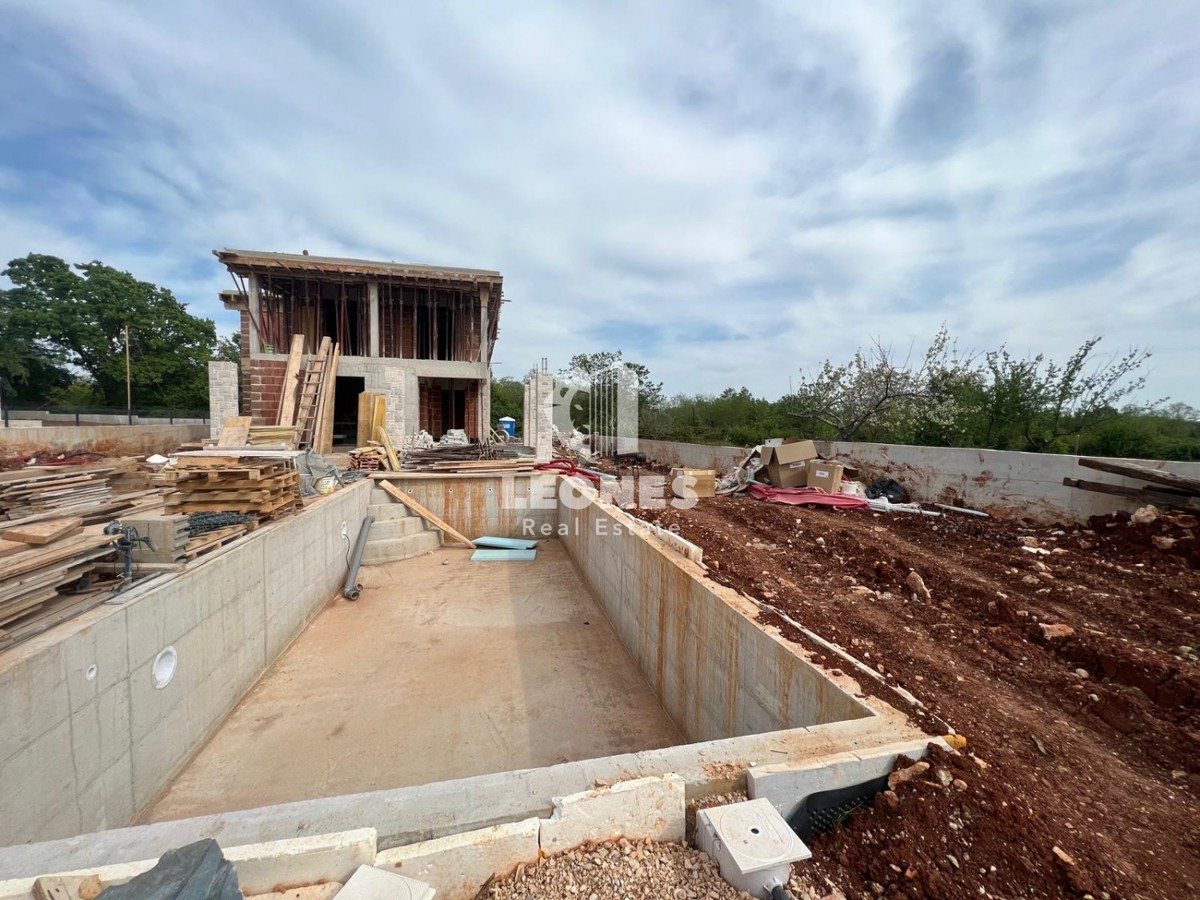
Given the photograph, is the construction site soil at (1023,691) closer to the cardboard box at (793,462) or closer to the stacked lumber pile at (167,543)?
the cardboard box at (793,462)

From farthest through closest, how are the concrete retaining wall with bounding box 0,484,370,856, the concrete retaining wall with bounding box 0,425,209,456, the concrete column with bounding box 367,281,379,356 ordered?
the concrete column with bounding box 367,281,379,356, the concrete retaining wall with bounding box 0,425,209,456, the concrete retaining wall with bounding box 0,484,370,856

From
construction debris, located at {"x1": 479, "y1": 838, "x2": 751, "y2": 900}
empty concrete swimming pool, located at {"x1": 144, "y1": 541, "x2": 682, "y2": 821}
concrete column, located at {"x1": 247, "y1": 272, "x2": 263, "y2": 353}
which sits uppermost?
concrete column, located at {"x1": 247, "y1": 272, "x2": 263, "y2": 353}

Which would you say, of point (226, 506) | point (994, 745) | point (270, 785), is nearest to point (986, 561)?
point (994, 745)

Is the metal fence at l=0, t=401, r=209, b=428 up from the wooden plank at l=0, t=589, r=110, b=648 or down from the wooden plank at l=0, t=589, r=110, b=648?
up

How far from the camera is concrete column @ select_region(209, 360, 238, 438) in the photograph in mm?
11969

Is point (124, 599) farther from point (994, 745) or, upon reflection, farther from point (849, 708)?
point (994, 745)

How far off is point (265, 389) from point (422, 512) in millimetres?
6782

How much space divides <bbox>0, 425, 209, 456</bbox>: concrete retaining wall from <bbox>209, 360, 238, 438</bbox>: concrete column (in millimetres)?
4097

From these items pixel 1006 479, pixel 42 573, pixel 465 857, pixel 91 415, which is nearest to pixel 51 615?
pixel 42 573

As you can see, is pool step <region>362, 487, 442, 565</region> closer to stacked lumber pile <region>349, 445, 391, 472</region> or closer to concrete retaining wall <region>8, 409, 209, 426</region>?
stacked lumber pile <region>349, 445, 391, 472</region>

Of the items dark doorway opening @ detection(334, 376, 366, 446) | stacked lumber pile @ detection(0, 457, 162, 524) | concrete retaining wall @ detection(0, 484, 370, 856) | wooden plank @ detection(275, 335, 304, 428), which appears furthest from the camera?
dark doorway opening @ detection(334, 376, 366, 446)

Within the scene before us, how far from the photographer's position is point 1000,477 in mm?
7973

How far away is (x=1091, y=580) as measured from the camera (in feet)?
16.1

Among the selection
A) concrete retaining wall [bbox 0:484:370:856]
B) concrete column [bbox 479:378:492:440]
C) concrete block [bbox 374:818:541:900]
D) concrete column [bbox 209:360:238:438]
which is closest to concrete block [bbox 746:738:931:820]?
concrete block [bbox 374:818:541:900]
